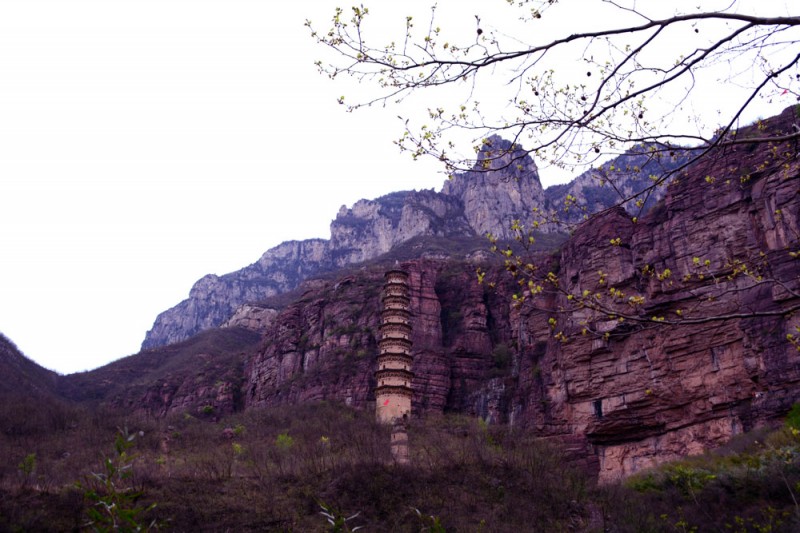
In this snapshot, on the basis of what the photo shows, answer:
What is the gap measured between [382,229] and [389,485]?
134 meters

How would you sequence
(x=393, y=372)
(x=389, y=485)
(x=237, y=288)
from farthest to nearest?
(x=237, y=288) → (x=393, y=372) → (x=389, y=485)

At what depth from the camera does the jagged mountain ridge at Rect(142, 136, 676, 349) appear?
141375 mm

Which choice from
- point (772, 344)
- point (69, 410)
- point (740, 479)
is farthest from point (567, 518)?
point (69, 410)

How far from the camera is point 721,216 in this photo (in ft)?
148

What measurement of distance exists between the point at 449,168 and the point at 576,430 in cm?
4220

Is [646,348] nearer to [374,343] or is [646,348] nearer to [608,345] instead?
[608,345]

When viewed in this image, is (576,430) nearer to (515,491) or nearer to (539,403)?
(539,403)

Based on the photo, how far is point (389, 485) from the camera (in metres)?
35.0

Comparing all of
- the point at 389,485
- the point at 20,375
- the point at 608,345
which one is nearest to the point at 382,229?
the point at 20,375

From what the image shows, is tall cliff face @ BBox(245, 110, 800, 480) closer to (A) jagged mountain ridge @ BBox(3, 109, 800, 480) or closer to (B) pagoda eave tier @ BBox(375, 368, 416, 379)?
(A) jagged mountain ridge @ BBox(3, 109, 800, 480)

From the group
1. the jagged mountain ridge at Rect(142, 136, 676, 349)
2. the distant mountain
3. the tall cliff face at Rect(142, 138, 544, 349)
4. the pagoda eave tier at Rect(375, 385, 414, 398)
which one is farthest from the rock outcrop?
the tall cliff face at Rect(142, 138, 544, 349)

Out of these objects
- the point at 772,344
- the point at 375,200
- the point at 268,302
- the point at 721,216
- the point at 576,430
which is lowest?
the point at 576,430

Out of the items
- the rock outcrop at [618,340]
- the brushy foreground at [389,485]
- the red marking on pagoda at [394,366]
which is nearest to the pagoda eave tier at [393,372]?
the red marking on pagoda at [394,366]

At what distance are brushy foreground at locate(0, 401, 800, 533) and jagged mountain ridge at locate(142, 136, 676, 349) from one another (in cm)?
8547
